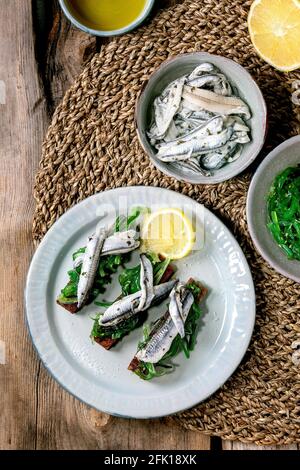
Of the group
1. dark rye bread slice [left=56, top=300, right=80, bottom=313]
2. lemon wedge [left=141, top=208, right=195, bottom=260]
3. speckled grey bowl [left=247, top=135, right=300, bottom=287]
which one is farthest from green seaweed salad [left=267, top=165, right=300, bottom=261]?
dark rye bread slice [left=56, top=300, right=80, bottom=313]

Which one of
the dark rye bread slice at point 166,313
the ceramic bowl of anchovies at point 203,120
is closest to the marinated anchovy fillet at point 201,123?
the ceramic bowl of anchovies at point 203,120

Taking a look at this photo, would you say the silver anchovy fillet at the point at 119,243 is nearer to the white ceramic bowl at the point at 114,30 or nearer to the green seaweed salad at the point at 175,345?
the green seaweed salad at the point at 175,345

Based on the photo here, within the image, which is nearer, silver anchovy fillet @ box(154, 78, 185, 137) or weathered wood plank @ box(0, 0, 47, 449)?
silver anchovy fillet @ box(154, 78, 185, 137)

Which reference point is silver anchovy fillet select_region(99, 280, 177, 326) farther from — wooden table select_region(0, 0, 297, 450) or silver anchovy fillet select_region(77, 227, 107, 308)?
wooden table select_region(0, 0, 297, 450)

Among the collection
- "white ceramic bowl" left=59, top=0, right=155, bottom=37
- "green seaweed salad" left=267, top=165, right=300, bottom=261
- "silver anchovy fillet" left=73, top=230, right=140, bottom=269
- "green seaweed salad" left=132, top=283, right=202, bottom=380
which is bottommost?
"green seaweed salad" left=132, top=283, right=202, bottom=380

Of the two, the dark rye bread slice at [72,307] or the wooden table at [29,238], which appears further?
the wooden table at [29,238]
